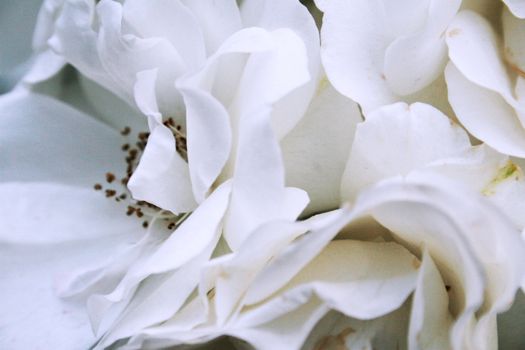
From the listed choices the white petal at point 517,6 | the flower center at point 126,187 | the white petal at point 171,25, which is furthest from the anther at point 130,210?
the white petal at point 517,6

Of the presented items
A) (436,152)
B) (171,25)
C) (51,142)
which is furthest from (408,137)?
(51,142)

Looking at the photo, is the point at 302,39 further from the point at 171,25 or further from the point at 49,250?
the point at 49,250

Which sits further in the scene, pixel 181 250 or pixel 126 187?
pixel 126 187

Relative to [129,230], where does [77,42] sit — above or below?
above

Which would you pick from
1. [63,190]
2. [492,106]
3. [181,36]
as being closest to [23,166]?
[63,190]

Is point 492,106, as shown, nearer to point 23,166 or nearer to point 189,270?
point 189,270

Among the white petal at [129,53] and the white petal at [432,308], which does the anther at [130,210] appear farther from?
the white petal at [432,308]
